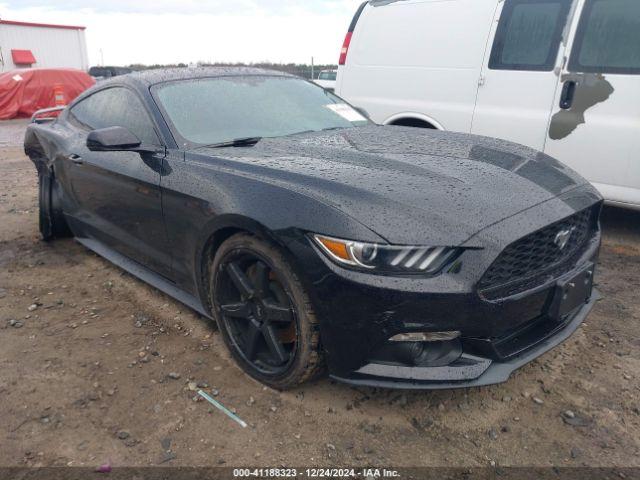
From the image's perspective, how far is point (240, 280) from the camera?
8.21ft

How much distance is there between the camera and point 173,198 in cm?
280

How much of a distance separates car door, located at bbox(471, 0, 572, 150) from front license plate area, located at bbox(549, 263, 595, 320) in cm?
251

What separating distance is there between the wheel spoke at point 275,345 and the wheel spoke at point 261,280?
0.16 meters

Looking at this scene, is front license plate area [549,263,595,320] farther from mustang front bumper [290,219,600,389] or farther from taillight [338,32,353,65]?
taillight [338,32,353,65]

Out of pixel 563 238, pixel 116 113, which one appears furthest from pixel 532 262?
pixel 116 113

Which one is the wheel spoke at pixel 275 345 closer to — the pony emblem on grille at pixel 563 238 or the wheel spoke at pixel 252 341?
the wheel spoke at pixel 252 341

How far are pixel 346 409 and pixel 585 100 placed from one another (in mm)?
3431

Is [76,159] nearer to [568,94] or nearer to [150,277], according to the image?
[150,277]

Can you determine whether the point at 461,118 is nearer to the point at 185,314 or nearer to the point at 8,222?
the point at 185,314

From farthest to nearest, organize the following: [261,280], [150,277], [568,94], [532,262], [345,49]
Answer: [345,49]
[568,94]
[150,277]
[261,280]
[532,262]

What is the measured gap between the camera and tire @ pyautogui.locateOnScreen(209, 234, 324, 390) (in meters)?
2.24

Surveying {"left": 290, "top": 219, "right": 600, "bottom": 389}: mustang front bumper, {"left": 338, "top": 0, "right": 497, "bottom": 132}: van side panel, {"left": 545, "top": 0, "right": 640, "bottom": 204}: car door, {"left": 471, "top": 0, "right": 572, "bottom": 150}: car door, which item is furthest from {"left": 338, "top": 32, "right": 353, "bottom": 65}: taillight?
{"left": 290, "top": 219, "right": 600, "bottom": 389}: mustang front bumper

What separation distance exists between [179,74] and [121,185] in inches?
32.2

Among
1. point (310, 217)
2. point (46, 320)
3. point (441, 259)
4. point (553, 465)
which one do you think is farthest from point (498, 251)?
point (46, 320)
